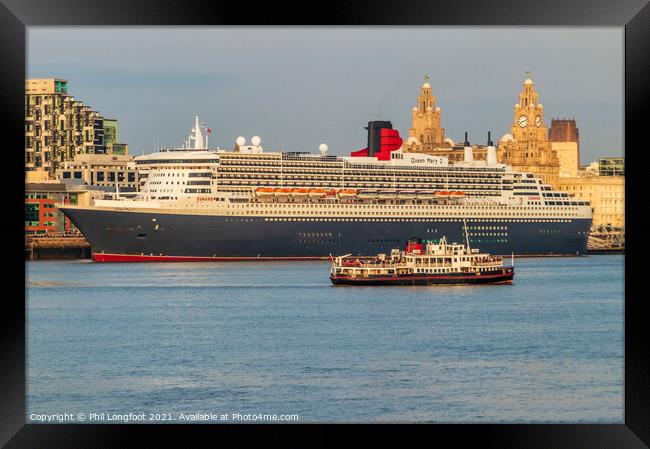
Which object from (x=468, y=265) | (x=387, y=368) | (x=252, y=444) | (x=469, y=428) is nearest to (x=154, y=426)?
(x=252, y=444)

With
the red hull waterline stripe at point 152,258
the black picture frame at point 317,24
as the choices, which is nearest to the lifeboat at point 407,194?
the red hull waterline stripe at point 152,258

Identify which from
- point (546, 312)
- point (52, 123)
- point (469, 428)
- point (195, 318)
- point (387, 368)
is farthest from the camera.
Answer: point (52, 123)

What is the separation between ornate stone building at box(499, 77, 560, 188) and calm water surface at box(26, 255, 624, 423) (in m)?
35.0

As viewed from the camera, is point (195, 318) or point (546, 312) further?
point (546, 312)

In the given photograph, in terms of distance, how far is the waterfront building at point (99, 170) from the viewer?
76625 millimetres

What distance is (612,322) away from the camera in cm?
2798

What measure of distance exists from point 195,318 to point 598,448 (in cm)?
1777

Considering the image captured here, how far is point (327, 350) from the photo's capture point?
67.8ft

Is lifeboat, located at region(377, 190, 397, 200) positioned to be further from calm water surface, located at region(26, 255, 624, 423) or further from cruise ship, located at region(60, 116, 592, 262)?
calm water surface, located at region(26, 255, 624, 423)

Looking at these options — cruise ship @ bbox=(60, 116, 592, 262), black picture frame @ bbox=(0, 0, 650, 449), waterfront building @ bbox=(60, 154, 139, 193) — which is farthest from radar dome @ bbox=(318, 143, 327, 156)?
black picture frame @ bbox=(0, 0, 650, 449)

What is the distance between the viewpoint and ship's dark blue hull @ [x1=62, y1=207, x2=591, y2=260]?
48000 mm

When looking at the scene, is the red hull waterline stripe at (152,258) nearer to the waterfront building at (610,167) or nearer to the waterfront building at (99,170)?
the waterfront building at (99,170)
